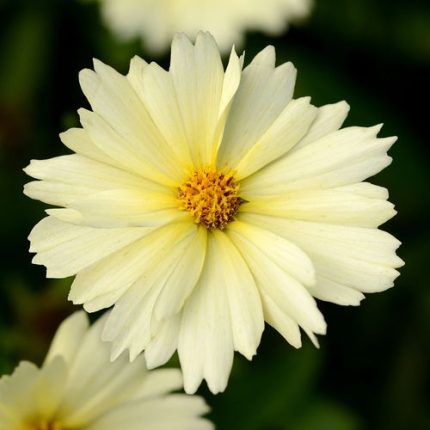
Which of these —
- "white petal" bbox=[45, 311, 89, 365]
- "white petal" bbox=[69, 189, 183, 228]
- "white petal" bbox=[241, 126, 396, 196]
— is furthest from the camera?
"white petal" bbox=[45, 311, 89, 365]

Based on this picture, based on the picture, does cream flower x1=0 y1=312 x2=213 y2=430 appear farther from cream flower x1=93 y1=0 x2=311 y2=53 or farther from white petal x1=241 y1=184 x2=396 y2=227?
cream flower x1=93 y1=0 x2=311 y2=53

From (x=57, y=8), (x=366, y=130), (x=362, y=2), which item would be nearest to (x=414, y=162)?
(x=362, y=2)

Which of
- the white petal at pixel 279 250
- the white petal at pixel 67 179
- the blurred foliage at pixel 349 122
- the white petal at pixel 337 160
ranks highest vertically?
the blurred foliage at pixel 349 122

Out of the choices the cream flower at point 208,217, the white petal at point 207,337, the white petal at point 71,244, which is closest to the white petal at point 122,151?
the cream flower at point 208,217

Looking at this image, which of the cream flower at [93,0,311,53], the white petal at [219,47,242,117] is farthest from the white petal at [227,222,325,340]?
the cream flower at [93,0,311,53]

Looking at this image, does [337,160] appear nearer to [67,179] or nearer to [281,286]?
[281,286]

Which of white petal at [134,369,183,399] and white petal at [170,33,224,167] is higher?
white petal at [170,33,224,167]

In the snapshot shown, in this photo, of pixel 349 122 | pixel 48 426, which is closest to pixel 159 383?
pixel 48 426

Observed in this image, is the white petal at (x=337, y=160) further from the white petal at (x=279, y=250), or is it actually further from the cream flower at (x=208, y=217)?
the white petal at (x=279, y=250)
